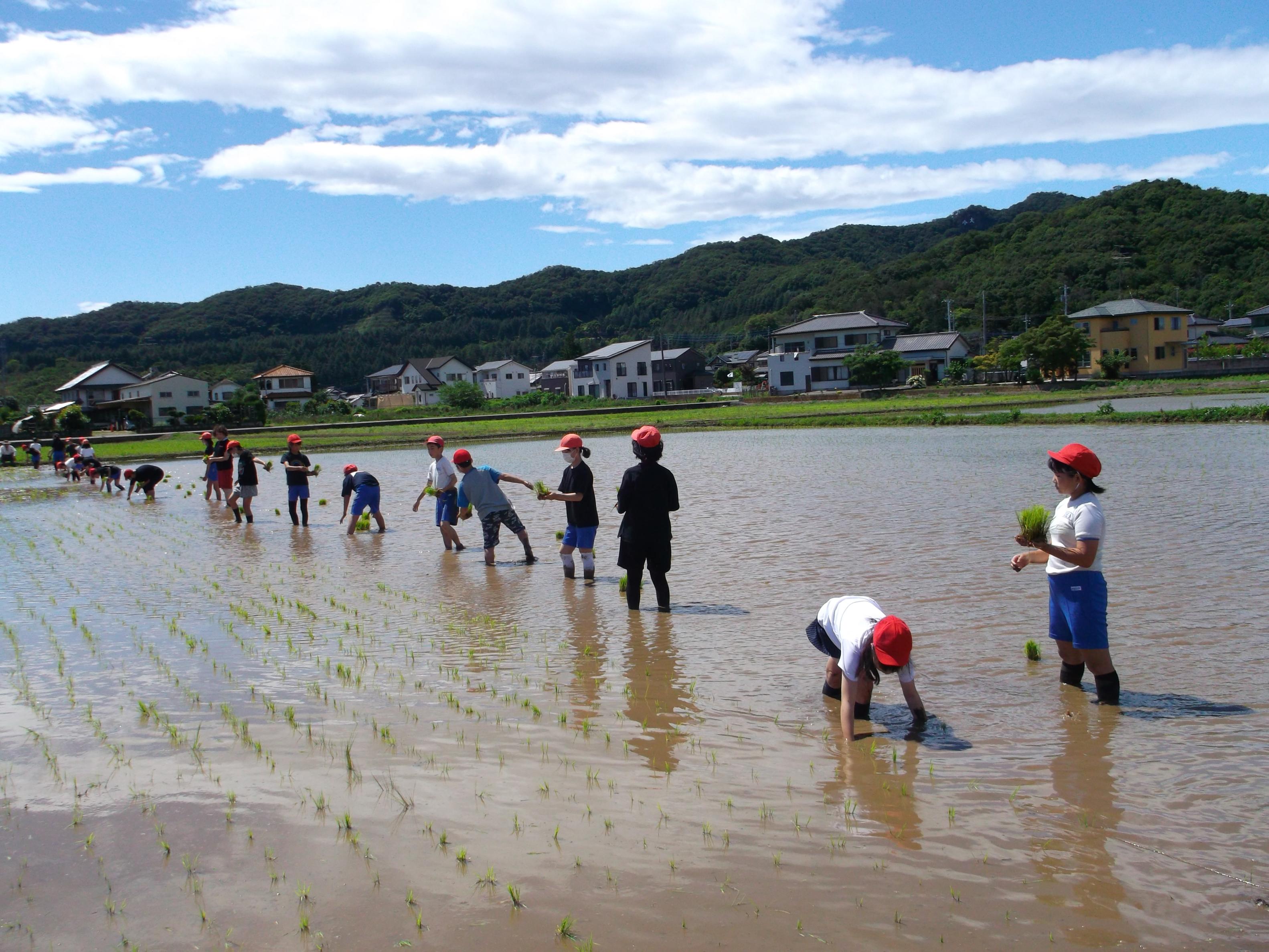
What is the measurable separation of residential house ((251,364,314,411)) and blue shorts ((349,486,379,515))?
9112cm

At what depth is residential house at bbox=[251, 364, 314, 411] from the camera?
338ft

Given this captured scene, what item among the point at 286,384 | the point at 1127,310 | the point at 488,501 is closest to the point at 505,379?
the point at 286,384

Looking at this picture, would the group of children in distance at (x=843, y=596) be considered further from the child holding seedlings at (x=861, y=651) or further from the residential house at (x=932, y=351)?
the residential house at (x=932, y=351)

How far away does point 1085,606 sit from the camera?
557 cm

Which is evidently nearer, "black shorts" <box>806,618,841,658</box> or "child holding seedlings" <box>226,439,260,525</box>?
"black shorts" <box>806,618,841,658</box>

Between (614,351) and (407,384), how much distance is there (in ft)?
111

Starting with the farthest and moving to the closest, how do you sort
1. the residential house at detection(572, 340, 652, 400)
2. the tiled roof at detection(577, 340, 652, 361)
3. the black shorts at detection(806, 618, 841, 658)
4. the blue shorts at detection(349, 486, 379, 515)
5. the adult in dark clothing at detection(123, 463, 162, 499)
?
the residential house at detection(572, 340, 652, 400)
the tiled roof at detection(577, 340, 652, 361)
the adult in dark clothing at detection(123, 463, 162, 499)
the blue shorts at detection(349, 486, 379, 515)
the black shorts at detection(806, 618, 841, 658)

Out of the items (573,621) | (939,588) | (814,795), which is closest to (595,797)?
(814,795)

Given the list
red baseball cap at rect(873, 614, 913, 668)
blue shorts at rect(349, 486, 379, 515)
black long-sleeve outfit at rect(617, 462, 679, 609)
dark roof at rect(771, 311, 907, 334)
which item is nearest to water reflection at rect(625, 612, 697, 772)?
black long-sleeve outfit at rect(617, 462, 679, 609)

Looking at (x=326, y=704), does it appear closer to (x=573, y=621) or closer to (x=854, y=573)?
(x=573, y=621)

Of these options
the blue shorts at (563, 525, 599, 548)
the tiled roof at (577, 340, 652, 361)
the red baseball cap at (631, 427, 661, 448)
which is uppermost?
the tiled roof at (577, 340, 652, 361)

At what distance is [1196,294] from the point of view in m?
86.7

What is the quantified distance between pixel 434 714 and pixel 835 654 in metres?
2.44

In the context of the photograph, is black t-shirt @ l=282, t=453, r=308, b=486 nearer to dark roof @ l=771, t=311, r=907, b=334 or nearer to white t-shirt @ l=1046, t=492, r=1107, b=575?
white t-shirt @ l=1046, t=492, r=1107, b=575
